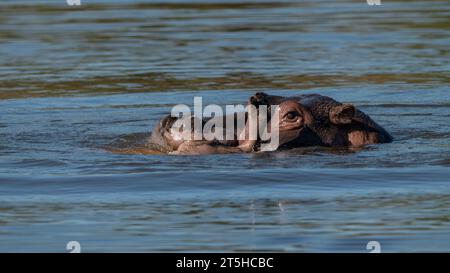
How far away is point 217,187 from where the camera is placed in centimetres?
916

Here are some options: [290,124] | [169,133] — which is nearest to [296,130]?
[290,124]

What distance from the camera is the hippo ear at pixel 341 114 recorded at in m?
10.2

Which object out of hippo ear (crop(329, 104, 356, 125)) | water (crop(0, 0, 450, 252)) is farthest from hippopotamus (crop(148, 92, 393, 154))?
water (crop(0, 0, 450, 252))

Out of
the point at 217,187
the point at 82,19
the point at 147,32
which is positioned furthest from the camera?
the point at 82,19

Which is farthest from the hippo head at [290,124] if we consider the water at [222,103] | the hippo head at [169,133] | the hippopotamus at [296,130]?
the hippo head at [169,133]

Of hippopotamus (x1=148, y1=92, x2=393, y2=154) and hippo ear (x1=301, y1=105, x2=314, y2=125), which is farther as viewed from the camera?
hippo ear (x1=301, y1=105, x2=314, y2=125)

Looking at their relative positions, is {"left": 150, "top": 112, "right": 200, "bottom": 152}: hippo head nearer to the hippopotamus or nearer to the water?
the hippopotamus

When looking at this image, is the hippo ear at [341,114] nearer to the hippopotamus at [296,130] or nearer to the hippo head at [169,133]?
the hippopotamus at [296,130]

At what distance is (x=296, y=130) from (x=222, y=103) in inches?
137

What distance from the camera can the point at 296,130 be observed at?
10.3 metres

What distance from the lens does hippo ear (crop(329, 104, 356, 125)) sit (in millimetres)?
10250
